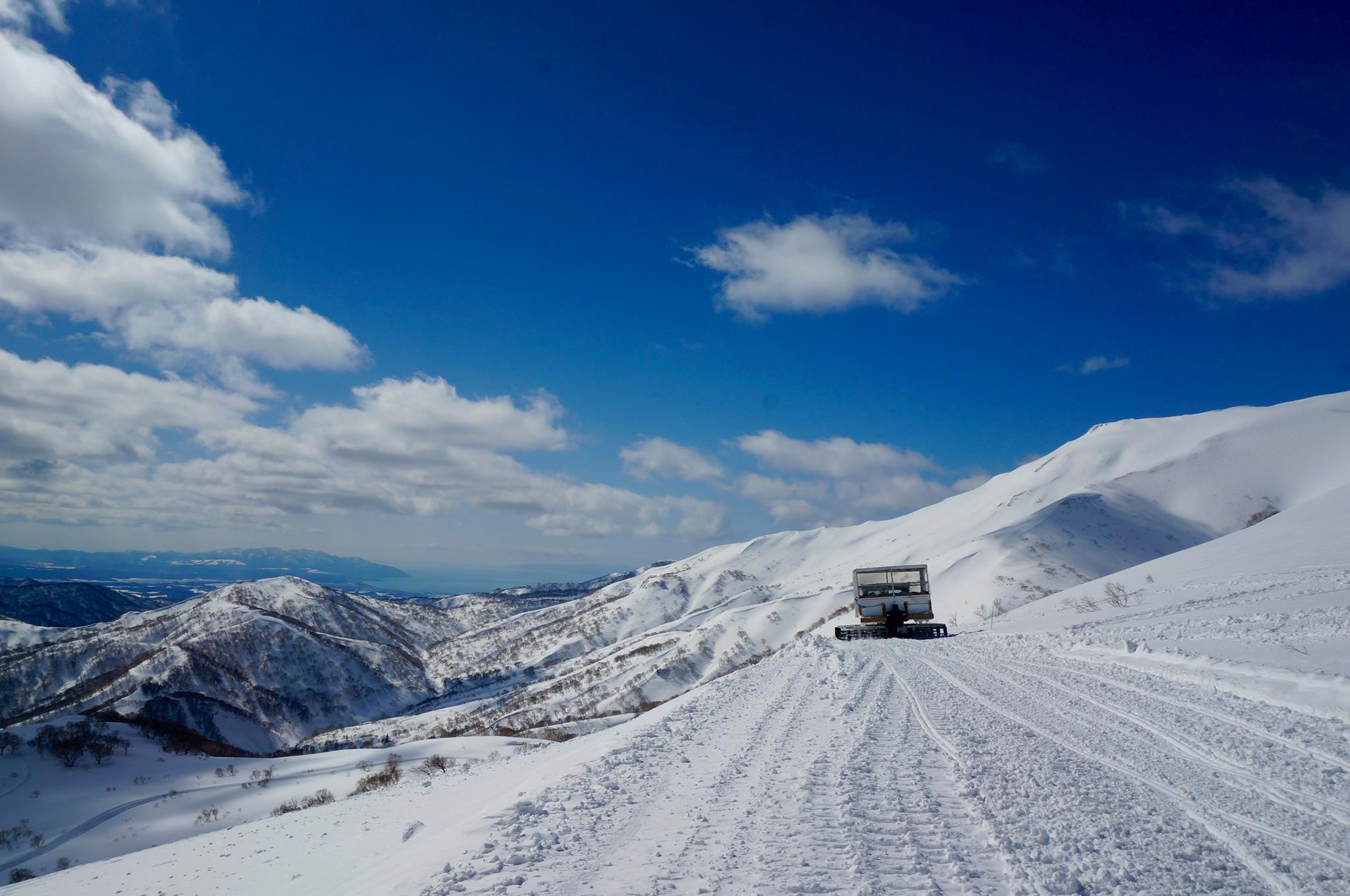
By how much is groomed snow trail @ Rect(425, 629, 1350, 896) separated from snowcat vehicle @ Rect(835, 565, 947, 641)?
61.7ft

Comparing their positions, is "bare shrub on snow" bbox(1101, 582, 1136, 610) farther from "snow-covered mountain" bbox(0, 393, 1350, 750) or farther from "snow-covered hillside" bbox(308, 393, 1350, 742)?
"snow-covered mountain" bbox(0, 393, 1350, 750)

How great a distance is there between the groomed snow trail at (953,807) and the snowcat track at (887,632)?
18298mm

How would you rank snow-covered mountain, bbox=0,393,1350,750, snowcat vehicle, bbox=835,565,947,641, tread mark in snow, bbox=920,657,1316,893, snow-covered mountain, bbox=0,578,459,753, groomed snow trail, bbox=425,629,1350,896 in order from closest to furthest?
tread mark in snow, bbox=920,657,1316,893 < groomed snow trail, bbox=425,629,1350,896 < snowcat vehicle, bbox=835,565,947,641 < snow-covered mountain, bbox=0,393,1350,750 < snow-covered mountain, bbox=0,578,459,753

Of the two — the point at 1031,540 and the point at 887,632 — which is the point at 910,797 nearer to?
the point at 887,632

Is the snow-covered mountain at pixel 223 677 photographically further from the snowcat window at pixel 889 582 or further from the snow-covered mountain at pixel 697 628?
the snowcat window at pixel 889 582

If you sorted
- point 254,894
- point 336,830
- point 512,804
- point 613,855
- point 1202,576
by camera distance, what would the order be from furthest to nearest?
point 1202,576, point 336,830, point 254,894, point 512,804, point 613,855

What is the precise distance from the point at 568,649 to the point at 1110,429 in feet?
507

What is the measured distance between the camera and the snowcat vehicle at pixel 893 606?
29.5 m

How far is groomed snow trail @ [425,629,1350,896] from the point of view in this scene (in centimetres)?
485

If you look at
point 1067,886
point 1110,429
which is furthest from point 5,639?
point 1110,429

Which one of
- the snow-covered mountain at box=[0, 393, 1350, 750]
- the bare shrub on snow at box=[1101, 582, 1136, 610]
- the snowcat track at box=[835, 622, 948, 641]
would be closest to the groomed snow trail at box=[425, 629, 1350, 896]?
the bare shrub on snow at box=[1101, 582, 1136, 610]

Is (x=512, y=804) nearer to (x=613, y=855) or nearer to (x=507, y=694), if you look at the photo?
(x=613, y=855)

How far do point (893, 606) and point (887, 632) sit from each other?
143 centimetres

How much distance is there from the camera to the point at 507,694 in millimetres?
128875
